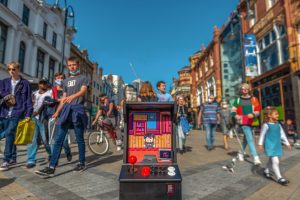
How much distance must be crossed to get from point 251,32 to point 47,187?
2012 centimetres

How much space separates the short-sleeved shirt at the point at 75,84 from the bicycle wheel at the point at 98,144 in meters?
2.58

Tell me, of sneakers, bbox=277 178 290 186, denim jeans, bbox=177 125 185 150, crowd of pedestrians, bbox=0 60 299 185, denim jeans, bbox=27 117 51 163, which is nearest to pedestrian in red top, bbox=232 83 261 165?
crowd of pedestrians, bbox=0 60 299 185

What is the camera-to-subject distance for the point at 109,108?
7.20 m

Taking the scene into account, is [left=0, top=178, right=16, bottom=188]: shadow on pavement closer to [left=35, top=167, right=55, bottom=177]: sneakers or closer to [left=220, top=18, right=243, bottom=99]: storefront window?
[left=35, top=167, right=55, bottom=177]: sneakers

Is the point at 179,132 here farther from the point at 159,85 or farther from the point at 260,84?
the point at 260,84

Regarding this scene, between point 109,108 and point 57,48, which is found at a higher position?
point 57,48

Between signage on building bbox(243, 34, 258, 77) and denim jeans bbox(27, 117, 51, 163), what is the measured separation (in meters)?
16.6

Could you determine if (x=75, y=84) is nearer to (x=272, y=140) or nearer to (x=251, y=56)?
(x=272, y=140)

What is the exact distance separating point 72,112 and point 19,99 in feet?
3.76

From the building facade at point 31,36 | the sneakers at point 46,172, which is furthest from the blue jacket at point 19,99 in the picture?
the building facade at point 31,36

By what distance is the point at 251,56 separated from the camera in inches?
694

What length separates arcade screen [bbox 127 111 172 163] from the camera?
249cm

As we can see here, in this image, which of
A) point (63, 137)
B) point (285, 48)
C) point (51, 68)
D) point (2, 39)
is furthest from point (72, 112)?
point (51, 68)

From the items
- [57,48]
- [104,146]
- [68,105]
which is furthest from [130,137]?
[57,48]
